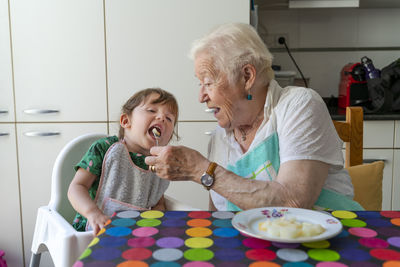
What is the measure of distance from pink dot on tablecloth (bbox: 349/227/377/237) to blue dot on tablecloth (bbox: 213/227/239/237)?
23cm

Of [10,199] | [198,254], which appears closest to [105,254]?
[198,254]

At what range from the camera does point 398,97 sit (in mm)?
2385

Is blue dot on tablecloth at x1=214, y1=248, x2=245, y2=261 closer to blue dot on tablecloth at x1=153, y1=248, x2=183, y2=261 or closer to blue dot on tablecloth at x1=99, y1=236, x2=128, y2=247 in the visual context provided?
blue dot on tablecloth at x1=153, y1=248, x2=183, y2=261

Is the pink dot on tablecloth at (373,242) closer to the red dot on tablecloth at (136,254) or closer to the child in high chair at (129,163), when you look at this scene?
the red dot on tablecloth at (136,254)

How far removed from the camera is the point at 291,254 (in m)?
0.69

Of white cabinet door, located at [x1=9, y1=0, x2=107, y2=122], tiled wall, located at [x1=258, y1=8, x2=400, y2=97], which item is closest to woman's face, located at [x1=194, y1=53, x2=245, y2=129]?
white cabinet door, located at [x1=9, y1=0, x2=107, y2=122]

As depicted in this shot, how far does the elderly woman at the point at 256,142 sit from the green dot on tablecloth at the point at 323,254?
1.20 ft

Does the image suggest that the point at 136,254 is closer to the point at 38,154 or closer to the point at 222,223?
the point at 222,223

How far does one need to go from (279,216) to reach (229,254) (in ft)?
0.68

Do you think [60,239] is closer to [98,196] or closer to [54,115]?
[98,196]

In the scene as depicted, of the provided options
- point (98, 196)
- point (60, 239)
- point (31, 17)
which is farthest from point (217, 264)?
point (31, 17)

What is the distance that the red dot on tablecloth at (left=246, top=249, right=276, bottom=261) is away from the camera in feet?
2.21

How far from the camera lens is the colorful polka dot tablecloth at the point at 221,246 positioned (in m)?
0.66

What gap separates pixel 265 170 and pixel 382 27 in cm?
214
